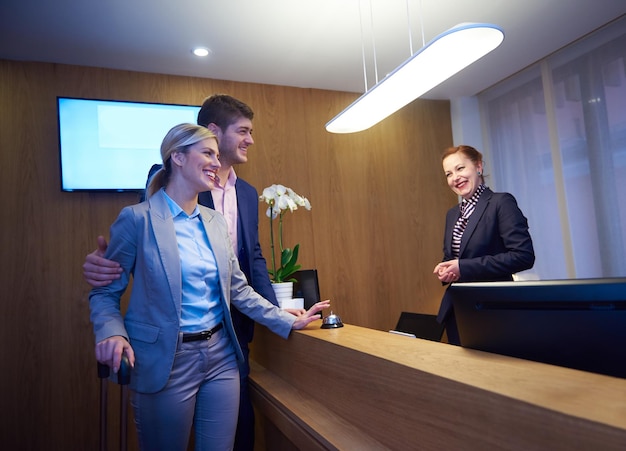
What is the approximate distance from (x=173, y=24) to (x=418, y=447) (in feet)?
8.26

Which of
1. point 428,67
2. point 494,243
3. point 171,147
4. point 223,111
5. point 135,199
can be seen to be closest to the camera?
point 171,147

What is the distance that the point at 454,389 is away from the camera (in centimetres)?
85

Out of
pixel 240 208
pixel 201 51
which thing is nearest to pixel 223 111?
pixel 240 208

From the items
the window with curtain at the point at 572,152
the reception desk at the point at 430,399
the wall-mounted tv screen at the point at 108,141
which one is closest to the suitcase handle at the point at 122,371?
the reception desk at the point at 430,399

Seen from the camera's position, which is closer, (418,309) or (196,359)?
(196,359)

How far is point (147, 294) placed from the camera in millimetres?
1368

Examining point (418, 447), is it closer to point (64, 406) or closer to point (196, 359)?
point (196, 359)

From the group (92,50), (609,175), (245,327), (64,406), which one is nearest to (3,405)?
(64,406)

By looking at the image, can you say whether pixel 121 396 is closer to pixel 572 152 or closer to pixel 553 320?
pixel 553 320

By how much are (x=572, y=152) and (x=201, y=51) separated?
280 cm

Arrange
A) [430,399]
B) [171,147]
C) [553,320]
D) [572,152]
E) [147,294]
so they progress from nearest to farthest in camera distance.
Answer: [553,320] → [430,399] → [147,294] → [171,147] → [572,152]

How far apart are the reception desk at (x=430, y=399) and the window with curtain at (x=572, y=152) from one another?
244 centimetres

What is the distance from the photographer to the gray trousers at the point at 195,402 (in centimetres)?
133

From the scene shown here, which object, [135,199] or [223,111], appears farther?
[135,199]
